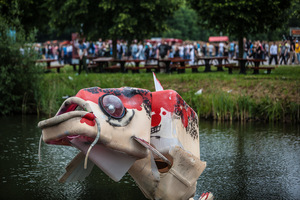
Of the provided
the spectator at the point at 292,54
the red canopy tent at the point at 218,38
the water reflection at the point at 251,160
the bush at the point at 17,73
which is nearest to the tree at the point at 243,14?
the spectator at the point at 292,54

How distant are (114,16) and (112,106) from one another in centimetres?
2080

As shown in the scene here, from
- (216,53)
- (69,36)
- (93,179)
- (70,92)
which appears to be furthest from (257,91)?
(69,36)

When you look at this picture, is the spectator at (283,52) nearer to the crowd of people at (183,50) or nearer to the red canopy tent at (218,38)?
the crowd of people at (183,50)

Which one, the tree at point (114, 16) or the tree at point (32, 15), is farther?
the tree at point (32, 15)

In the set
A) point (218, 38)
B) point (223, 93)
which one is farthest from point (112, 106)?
point (218, 38)

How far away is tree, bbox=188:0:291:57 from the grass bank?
5.15 meters

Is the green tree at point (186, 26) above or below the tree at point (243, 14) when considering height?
above

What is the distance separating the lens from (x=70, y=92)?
16.6 meters

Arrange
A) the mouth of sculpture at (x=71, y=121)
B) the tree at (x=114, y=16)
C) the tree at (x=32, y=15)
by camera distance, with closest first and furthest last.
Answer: the mouth of sculpture at (x=71, y=121)
the tree at (x=114, y=16)
the tree at (x=32, y=15)

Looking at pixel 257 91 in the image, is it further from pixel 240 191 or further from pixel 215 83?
pixel 240 191

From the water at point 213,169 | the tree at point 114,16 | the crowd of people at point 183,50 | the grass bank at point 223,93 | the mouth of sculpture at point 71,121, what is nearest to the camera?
the mouth of sculpture at point 71,121

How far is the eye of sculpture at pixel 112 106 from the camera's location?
450 centimetres

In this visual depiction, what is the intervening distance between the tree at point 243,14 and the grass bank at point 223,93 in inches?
203

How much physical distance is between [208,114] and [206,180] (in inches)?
283
